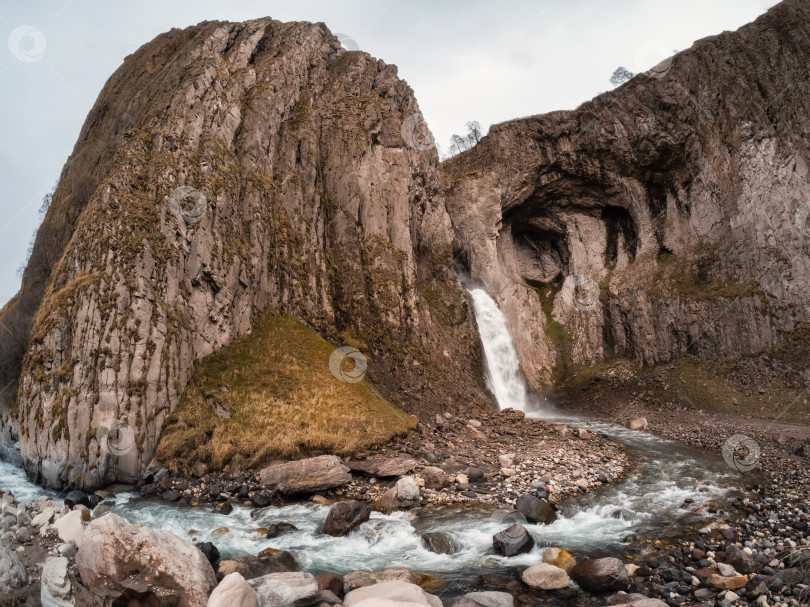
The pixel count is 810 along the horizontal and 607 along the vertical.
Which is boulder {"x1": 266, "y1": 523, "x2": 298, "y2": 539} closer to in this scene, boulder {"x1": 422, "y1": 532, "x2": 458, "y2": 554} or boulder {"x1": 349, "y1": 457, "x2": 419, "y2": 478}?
boulder {"x1": 422, "y1": 532, "x2": 458, "y2": 554}

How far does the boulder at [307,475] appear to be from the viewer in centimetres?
1731

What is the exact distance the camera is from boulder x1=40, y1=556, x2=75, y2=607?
878 centimetres

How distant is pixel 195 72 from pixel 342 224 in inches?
A: 638

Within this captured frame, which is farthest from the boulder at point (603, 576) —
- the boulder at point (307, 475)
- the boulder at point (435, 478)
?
the boulder at point (307, 475)

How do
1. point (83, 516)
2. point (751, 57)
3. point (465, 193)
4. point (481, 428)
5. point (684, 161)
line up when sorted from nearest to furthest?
point (83, 516), point (481, 428), point (751, 57), point (684, 161), point (465, 193)

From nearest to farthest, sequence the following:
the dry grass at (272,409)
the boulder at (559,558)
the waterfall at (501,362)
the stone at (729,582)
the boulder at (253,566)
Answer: the stone at (729,582)
the boulder at (253,566)
the boulder at (559,558)
the dry grass at (272,409)
the waterfall at (501,362)

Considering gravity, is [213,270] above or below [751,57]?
below

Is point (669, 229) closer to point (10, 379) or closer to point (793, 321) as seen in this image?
point (793, 321)

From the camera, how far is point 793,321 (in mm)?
36094

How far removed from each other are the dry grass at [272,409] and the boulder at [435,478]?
4.50 meters

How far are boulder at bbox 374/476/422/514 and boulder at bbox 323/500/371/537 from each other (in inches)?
44.6

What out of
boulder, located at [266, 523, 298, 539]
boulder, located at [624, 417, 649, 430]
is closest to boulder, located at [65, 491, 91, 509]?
boulder, located at [266, 523, 298, 539]

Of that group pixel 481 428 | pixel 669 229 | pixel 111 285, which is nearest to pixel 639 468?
pixel 481 428

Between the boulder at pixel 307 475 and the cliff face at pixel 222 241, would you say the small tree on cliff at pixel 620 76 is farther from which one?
the boulder at pixel 307 475
